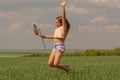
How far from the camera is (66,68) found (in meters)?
10.7

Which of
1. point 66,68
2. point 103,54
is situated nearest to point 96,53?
point 103,54

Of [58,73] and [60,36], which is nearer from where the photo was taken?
[60,36]

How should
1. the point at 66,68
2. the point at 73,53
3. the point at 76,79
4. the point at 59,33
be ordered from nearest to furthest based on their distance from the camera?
the point at 76,79, the point at 59,33, the point at 66,68, the point at 73,53

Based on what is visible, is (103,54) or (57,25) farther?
(103,54)

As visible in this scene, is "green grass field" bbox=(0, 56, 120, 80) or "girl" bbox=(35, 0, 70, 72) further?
"girl" bbox=(35, 0, 70, 72)

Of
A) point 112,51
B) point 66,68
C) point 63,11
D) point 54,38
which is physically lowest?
point 112,51

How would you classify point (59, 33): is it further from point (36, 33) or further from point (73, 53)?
point (73, 53)

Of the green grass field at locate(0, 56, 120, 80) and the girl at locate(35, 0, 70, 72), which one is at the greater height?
the girl at locate(35, 0, 70, 72)

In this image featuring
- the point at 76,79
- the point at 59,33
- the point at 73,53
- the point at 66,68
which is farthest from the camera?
the point at 73,53

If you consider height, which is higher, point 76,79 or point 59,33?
point 59,33

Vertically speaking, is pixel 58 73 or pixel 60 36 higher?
pixel 60 36

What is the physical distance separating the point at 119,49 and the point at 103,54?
236cm

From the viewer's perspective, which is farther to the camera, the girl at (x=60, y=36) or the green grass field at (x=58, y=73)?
the girl at (x=60, y=36)

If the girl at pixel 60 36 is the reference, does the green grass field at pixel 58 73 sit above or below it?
below
